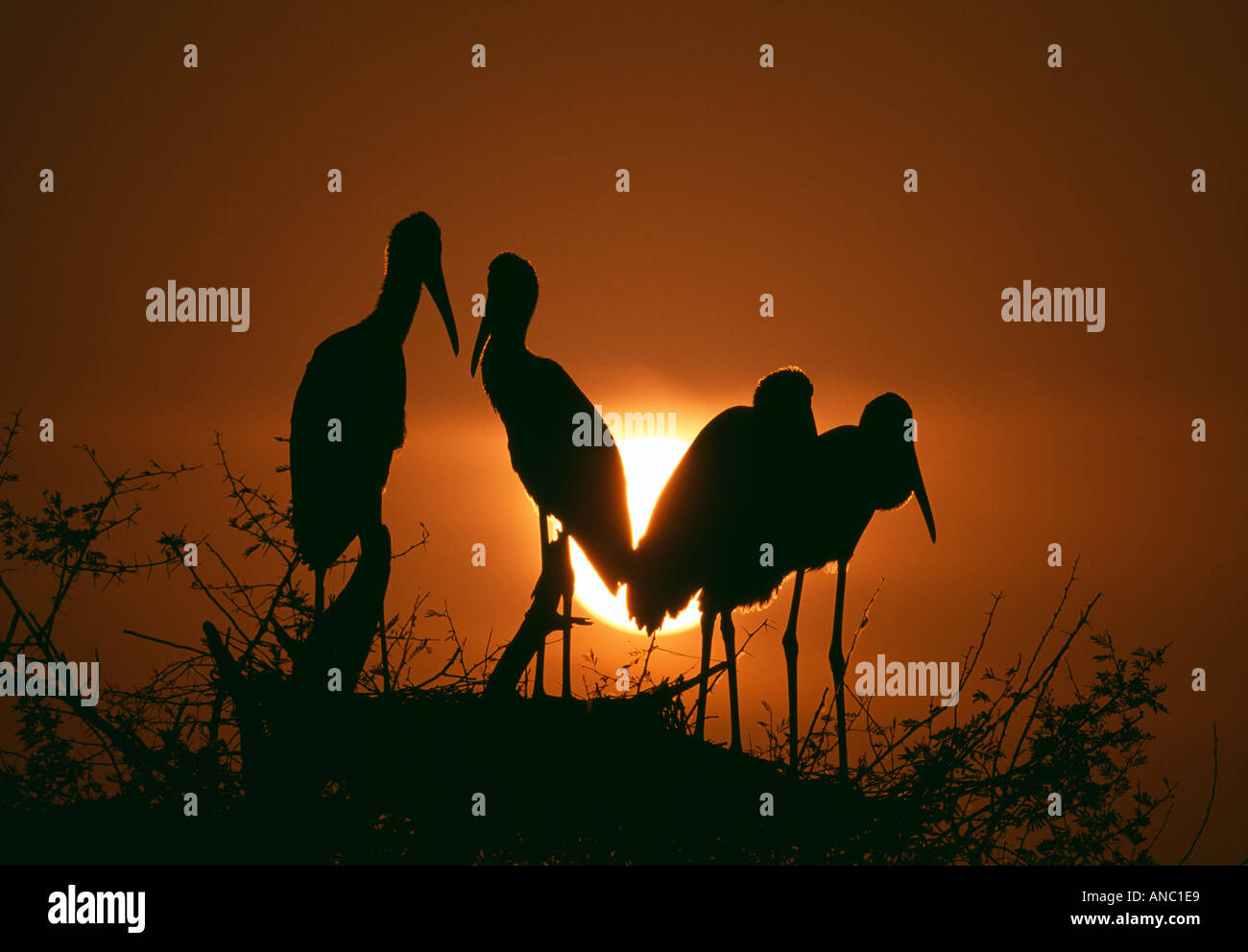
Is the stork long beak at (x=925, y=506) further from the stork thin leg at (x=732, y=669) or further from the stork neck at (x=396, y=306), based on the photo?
the stork neck at (x=396, y=306)

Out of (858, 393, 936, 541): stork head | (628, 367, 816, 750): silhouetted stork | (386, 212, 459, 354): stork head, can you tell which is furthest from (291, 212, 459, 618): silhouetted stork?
(858, 393, 936, 541): stork head

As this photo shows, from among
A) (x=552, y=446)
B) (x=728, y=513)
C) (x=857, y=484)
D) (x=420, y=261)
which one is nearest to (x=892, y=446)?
(x=857, y=484)

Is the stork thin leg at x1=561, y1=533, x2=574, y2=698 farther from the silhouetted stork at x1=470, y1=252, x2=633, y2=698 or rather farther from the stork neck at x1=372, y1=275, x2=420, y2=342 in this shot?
the stork neck at x1=372, y1=275, x2=420, y2=342

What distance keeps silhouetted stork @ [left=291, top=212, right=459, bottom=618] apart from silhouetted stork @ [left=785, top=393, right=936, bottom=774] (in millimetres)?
3494

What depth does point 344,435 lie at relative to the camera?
873 cm

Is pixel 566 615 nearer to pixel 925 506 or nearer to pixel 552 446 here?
pixel 552 446

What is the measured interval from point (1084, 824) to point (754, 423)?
13.4ft

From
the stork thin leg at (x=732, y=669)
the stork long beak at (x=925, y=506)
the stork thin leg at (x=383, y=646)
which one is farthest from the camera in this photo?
the stork long beak at (x=925, y=506)

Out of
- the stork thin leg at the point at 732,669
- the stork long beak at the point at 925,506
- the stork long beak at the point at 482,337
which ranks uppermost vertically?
the stork long beak at the point at 482,337

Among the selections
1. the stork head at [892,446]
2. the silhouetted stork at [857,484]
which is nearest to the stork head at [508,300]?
the silhouetted stork at [857,484]

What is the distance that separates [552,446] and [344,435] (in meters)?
1.48

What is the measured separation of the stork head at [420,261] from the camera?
960 cm
